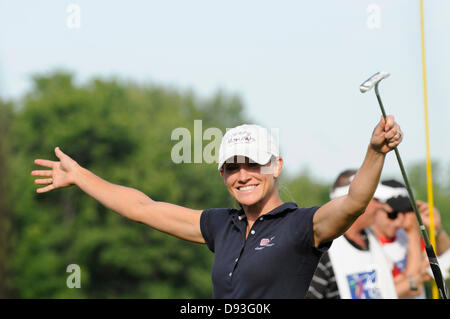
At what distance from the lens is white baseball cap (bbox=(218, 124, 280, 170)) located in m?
4.30

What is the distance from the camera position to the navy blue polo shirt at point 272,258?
4.10 metres

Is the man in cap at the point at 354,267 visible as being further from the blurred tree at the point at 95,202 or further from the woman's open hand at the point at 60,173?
the blurred tree at the point at 95,202

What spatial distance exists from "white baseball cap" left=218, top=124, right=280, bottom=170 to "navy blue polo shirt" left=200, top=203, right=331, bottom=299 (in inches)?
11.1

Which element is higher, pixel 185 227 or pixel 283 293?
pixel 185 227

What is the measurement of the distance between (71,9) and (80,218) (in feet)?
115

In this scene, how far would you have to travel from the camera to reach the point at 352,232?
22.1 feet

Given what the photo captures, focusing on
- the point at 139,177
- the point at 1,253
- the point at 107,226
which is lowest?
the point at 1,253

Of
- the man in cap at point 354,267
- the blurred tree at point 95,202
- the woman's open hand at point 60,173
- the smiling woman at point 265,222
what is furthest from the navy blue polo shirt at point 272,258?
the blurred tree at point 95,202

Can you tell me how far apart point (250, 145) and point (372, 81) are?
0.81m

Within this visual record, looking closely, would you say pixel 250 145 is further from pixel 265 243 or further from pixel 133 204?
pixel 133 204

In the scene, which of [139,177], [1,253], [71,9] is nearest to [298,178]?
[139,177]

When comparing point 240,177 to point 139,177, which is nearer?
point 240,177

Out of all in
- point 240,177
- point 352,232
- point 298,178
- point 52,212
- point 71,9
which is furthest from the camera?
point 298,178
